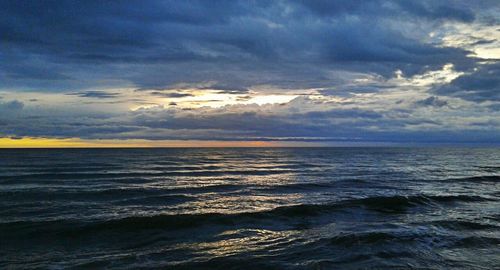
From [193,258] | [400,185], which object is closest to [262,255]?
[193,258]

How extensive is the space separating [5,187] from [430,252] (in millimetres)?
34408

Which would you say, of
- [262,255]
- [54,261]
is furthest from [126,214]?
[262,255]

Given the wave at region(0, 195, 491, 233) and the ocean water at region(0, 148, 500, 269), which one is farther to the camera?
the wave at region(0, 195, 491, 233)

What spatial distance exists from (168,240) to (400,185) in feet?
86.9

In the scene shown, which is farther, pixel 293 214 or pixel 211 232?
pixel 293 214

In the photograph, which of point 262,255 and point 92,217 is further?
point 92,217

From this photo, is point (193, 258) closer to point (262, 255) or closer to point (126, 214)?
point (262, 255)

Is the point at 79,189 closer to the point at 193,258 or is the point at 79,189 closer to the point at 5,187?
the point at 5,187

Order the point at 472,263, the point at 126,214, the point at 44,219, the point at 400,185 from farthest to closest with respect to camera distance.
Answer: the point at 400,185
the point at 126,214
the point at 44,219
the point at 472,263

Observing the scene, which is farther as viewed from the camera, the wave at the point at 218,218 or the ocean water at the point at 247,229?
the wave at the point at 218,218

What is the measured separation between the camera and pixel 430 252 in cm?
1320

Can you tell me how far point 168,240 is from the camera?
50.9 feet

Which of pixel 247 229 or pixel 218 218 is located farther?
pixel 218 218

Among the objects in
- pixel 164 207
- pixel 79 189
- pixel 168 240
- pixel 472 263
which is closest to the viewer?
pixel 472 263
